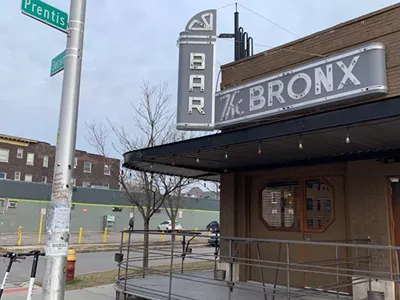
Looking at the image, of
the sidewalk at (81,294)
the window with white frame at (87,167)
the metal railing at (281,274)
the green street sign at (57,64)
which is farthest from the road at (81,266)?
the window with white frame at (87,167)

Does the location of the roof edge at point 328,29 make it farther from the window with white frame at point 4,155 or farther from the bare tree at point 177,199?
the window with white frame at point 4,155

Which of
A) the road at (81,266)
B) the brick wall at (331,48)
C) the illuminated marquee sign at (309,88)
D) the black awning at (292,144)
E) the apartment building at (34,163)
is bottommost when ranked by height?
the road at (81,266)

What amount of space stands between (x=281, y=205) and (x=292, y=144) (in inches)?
96.9

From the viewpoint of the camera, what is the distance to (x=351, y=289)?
715 cm

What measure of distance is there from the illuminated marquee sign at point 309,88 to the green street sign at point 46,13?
3.86m

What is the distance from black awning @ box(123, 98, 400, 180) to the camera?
5.02m

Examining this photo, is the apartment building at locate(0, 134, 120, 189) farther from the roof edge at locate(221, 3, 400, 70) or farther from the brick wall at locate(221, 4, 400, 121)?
the roof edge at locate(221, 3, 400, 70)

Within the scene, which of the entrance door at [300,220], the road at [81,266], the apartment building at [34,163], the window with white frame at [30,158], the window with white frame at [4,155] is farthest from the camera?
the window with white frame at [30,158]

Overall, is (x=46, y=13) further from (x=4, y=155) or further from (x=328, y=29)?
(x=4, y=155)

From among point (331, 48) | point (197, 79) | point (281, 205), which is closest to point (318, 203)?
point (281, 205)

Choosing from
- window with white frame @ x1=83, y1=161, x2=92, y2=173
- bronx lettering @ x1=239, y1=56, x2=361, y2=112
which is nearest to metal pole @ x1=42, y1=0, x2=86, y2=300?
bronx lettering @ x1=239, y1=56, x2=361, y2=112

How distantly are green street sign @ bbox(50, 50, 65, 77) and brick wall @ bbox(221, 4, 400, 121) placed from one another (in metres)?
4.03

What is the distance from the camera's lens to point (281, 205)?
862 cm

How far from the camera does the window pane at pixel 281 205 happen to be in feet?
27.5
